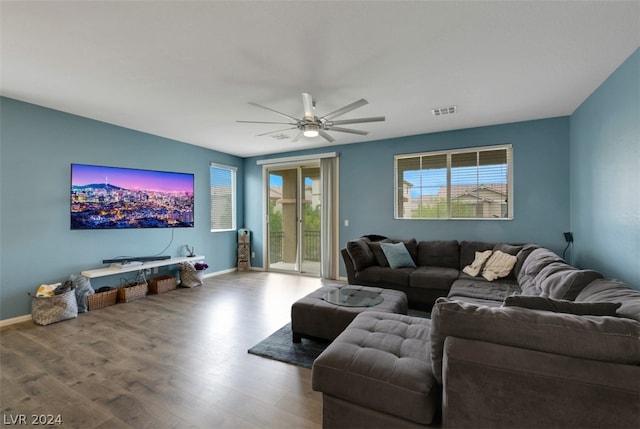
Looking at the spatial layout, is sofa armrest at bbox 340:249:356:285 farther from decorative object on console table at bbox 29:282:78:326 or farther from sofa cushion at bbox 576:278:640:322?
decorative object on console table at bbox 29:282:78:326

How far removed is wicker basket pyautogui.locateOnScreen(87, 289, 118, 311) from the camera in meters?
3.69

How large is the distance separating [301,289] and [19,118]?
4.42 metres

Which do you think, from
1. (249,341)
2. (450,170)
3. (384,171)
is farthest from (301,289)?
(450,170)

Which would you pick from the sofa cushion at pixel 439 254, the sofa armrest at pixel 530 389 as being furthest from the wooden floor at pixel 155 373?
the sofa cushion at pixel 439 254

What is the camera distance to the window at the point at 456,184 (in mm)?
4234

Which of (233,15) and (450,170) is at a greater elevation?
(233,15)

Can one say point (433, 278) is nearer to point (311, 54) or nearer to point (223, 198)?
point (311, 54)

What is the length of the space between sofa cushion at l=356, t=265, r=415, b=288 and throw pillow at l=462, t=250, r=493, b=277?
2.39ft

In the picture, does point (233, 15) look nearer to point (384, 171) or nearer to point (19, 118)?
point (19, 118)

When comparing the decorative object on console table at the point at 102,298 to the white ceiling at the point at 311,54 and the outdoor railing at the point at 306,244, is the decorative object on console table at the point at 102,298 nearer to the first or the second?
the white ceiling at the point at 311,54

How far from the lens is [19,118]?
10.8ft

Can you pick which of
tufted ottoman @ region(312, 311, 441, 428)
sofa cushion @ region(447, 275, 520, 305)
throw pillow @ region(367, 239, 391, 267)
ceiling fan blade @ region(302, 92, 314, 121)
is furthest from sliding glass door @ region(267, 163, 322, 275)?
tufted ottoman @ region(312, 311, 441, 428)

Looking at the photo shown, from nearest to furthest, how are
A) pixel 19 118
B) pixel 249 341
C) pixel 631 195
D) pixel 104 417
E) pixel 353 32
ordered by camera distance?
pixel 104 417, pixel 353 32, pixel 631 195, pixel 249 341, pixel 19 118

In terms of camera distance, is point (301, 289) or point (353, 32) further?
point (301, 289)
